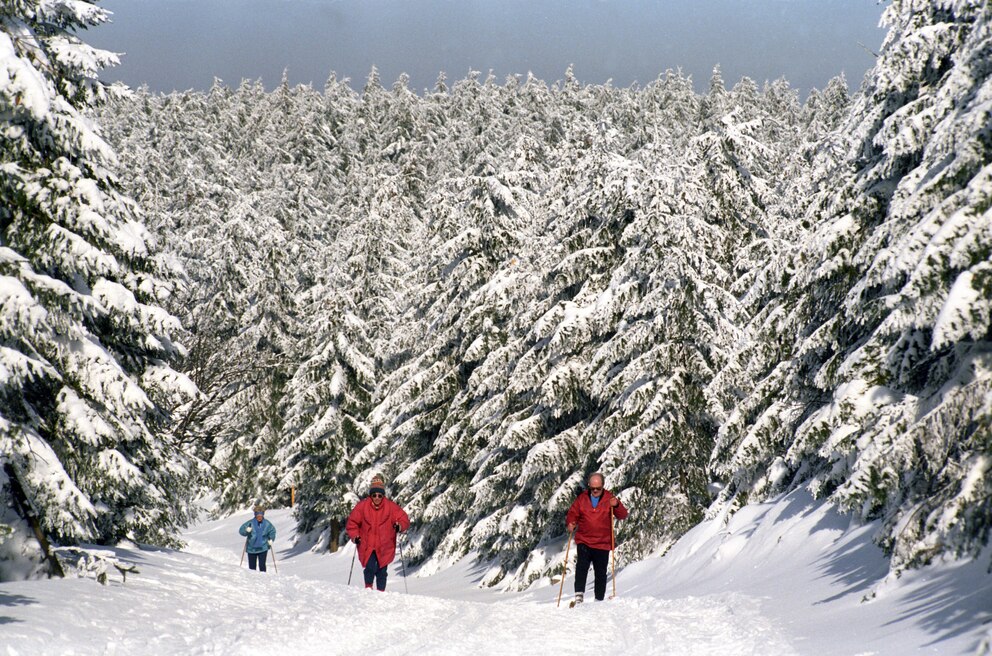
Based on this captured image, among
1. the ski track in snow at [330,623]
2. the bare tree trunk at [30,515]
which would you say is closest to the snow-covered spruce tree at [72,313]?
the bare tree trunk at [30,515]

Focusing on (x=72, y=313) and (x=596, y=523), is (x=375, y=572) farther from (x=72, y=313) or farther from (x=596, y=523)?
(x=72, y=313)

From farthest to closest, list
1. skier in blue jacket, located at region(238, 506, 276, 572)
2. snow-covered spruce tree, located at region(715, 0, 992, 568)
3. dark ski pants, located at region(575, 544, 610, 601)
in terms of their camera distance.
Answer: skier in blue jacket, located at region(238, 506, 276, 572) < dark ski pants, located at region(575, 544, 610, 601) < snow-covered spruce tree, located at region(715, 0, 992, 568)

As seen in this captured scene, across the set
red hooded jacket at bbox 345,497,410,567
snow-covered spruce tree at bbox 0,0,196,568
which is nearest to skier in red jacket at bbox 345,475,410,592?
red hooded jacket at bbox 345,497,410,567

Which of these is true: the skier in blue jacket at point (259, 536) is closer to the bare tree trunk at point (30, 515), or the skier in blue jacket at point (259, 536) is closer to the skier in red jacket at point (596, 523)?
the skier in red jacket at point (596, 523)

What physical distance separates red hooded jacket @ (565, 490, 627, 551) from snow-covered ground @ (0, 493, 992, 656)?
0.89 metres

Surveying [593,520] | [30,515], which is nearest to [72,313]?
[30,515]

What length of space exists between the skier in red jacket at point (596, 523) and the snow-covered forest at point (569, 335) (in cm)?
278

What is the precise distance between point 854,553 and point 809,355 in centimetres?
391

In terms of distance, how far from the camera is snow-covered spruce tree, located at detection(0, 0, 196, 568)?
9.18m

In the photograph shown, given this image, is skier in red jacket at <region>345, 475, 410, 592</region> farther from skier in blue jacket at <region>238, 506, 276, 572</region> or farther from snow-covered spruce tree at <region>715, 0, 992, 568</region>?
skier in blue jacket at <region>238, 506, 276, 572</region>

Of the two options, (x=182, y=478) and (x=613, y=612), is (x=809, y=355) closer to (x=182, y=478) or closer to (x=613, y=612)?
(x=613, y=612)

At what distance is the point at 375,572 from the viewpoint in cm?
1444

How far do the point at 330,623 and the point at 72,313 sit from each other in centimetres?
524

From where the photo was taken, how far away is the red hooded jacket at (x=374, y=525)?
13914 millimetres
